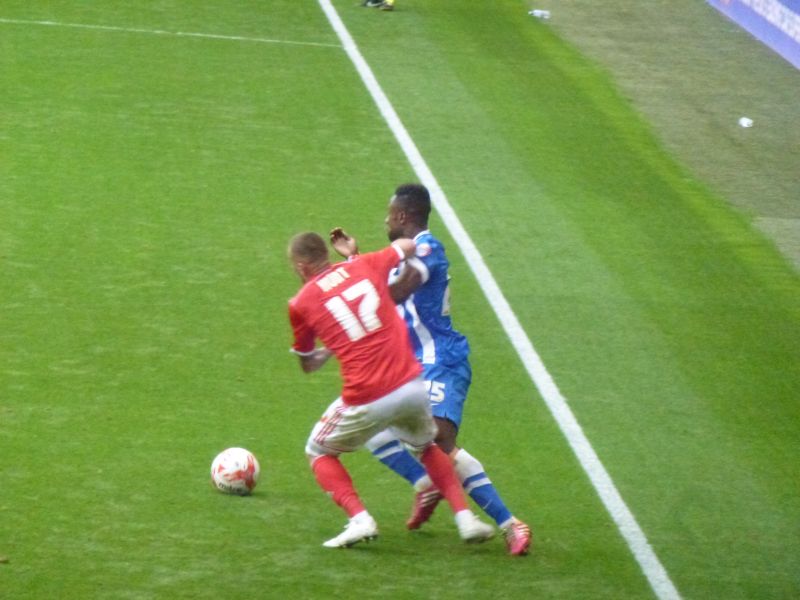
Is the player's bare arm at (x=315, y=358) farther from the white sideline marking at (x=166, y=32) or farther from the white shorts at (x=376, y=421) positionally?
the white sideline marking at (x=166, y=32)

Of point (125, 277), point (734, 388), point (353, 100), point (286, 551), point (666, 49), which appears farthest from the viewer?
point (666, 49)

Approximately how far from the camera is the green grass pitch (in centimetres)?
796

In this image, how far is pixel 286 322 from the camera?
11.5 metres

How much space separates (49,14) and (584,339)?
11.1 m

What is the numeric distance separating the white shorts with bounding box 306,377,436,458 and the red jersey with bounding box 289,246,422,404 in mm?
49

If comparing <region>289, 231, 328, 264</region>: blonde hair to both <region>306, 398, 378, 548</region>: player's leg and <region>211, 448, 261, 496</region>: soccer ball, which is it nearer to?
<region>306, 398, 378, 548</region>: player's leg

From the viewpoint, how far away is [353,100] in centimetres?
1725

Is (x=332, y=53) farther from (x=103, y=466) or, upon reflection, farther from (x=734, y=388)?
(x=103, y=466)

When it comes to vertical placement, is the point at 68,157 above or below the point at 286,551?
below

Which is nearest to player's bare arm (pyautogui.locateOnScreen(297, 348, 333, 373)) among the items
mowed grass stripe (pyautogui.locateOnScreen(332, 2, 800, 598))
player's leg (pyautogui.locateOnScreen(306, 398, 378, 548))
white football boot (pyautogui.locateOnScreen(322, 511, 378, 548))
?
player's leg (pyautogui.locateOnScreen(306, 398, 378, 548))

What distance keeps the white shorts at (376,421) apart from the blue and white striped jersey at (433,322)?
45cm

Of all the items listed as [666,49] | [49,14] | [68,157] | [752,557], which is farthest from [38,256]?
[666,49]

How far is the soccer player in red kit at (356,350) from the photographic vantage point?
7559mm

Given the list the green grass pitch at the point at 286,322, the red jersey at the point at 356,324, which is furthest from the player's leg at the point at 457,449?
the red jersey at the point at 356,324
